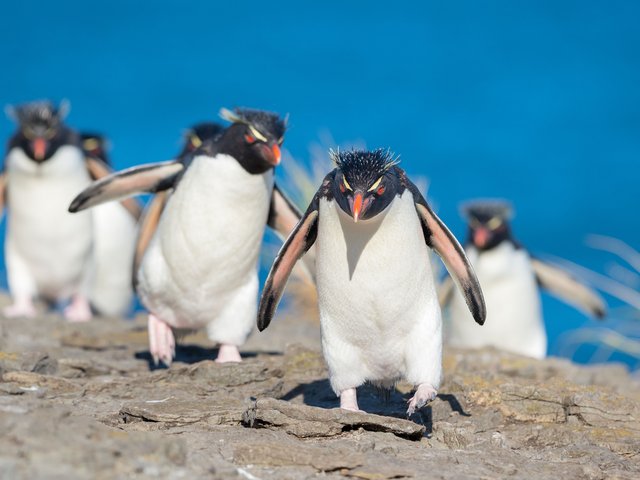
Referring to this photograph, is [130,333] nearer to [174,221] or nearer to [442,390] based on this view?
[174,221]

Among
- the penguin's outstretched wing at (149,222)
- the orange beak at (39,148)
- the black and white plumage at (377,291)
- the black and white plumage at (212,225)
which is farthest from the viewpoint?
the orange beak at (39,148)

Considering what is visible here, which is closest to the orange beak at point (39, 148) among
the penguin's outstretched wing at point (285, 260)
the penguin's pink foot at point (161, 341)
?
the penguin's pink foot at point (161, 341)

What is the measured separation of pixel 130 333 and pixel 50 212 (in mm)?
1970

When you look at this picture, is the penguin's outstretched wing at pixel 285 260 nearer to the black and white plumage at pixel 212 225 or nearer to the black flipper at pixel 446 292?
the black and white plumage at pixel 212 225

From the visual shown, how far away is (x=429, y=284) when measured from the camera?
16.8ft

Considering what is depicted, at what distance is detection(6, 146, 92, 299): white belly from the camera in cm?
998

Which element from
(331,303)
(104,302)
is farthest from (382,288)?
(104,302)

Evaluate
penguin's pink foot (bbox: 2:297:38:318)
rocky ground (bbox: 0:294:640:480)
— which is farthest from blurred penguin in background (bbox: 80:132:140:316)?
rocky ground (bbox: 0:294:640:480)

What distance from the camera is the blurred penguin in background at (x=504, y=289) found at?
10.9 metres

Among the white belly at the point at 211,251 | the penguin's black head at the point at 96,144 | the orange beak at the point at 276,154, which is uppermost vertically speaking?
the penguin's black head at the point at 96,144

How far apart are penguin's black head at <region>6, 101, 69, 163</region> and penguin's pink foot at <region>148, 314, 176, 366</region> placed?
354 cm

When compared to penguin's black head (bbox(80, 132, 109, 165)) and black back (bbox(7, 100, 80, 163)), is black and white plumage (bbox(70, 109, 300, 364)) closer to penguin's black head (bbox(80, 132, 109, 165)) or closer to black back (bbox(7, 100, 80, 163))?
black back (bbox(7, 100, 80, 163))

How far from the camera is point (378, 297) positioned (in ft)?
16.3

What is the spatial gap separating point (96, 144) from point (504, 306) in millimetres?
5155
